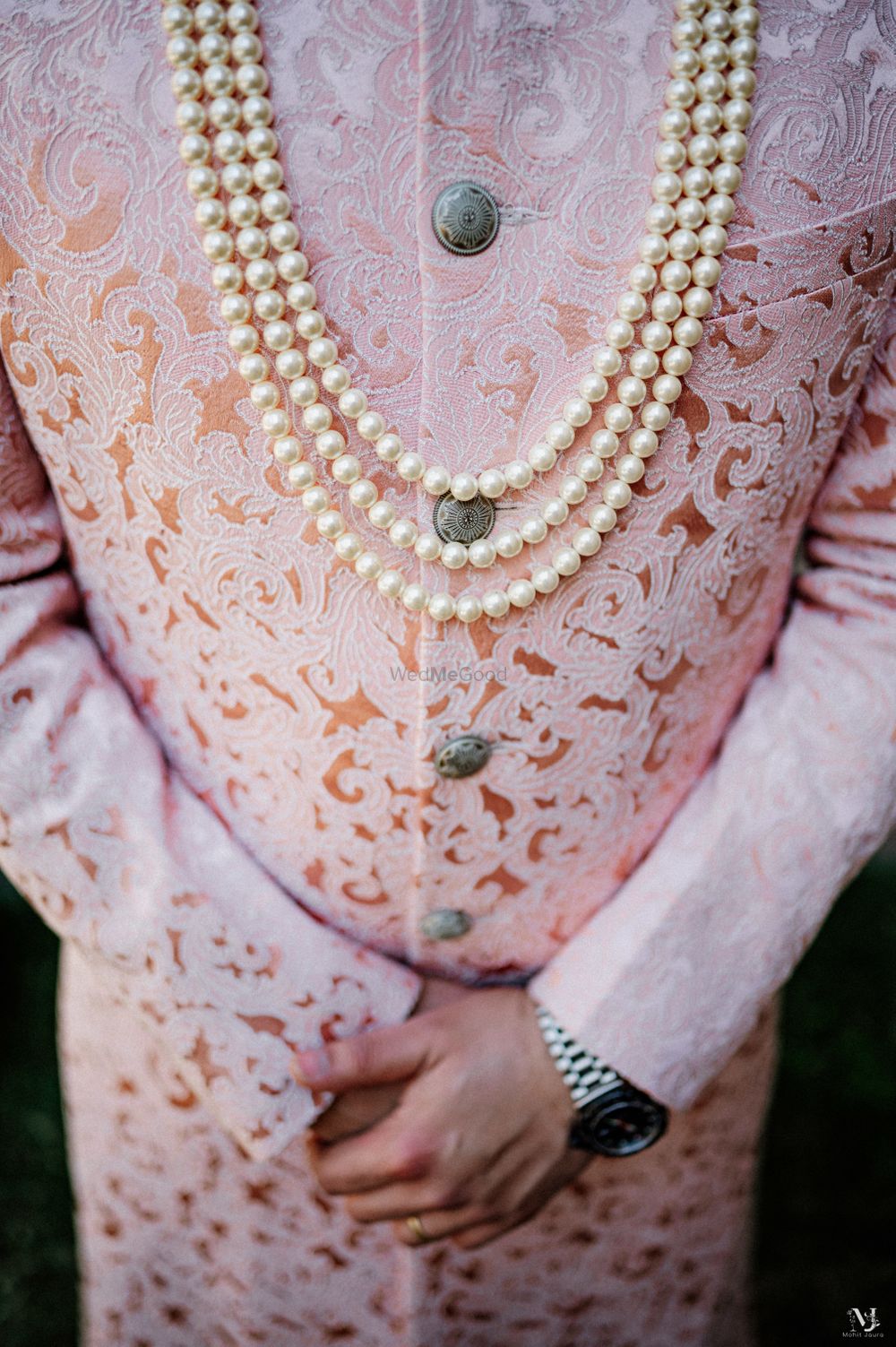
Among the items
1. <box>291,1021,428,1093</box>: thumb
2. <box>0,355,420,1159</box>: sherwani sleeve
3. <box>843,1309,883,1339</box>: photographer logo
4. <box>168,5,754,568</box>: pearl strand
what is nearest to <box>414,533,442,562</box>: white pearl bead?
<box>168,5,754,568</box>: pearl strand

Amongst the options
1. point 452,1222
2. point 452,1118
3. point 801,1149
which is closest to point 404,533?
point 452,1118

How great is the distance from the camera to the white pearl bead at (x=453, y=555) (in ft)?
2.04

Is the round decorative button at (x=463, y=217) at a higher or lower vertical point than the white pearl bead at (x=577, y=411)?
higher

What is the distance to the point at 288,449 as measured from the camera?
0.60 m

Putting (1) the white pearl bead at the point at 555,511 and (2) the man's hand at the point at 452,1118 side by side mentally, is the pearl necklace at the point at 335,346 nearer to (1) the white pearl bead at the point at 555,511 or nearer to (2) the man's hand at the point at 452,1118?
(1) the white pearl bead at the point at 555,511

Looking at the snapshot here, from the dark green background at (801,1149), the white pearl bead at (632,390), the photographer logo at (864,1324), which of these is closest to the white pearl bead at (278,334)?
the white pearl bead at (632,390)

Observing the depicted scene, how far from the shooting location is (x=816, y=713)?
0.77m

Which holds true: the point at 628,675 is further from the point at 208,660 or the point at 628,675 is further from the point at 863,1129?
the point at 863,1129

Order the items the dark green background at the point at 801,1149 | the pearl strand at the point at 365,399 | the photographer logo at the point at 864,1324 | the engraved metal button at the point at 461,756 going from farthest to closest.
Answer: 1. the dark green background at the point at 801,1149
2. the photographer logo at the point at 864,1324
3. the engraved metal button at the point at 461,756
4. the pearl strand at the point at 365,399

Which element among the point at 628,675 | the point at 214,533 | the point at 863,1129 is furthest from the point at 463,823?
the point at 863,1129

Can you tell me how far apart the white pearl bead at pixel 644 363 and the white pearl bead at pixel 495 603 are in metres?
0.16

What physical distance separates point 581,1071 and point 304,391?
545mm

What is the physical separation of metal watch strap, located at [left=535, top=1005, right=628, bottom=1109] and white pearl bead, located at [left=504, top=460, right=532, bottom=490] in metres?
0.43

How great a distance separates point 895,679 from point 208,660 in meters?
0.51
